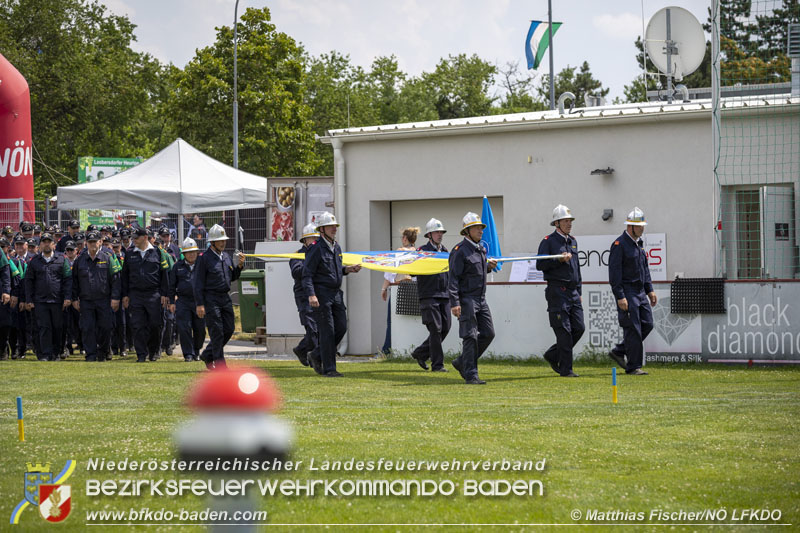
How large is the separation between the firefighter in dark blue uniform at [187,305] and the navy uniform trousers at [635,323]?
→ 729 cm

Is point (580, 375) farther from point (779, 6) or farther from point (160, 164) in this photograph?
point (160, 164)

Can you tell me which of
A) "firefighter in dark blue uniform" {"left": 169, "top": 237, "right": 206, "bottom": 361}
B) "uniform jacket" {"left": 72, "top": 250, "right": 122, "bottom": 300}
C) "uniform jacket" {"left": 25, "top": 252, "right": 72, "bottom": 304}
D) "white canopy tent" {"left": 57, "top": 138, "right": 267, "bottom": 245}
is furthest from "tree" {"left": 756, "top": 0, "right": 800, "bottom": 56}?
"uniform jacket" {"left": 25, "top": 252, "right": 72, "bottom": 304}

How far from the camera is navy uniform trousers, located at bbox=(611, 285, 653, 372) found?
14.0 meters

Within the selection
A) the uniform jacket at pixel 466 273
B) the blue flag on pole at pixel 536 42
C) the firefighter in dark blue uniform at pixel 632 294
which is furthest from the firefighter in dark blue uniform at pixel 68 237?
the blue flag on pole at pixel 536 42

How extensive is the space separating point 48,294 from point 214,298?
533 centimetres

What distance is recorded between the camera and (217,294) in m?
15.3

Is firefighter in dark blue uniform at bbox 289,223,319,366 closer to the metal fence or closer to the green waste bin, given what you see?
the metal fence

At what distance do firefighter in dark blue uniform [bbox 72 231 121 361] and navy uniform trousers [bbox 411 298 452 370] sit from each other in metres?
6.62

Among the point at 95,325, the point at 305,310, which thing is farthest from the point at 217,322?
the point at 95,325

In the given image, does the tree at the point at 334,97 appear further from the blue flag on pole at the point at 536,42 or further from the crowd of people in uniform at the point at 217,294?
the crowd of people in uniform at the point at 217,294

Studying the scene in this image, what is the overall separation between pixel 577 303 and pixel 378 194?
21.6 feet

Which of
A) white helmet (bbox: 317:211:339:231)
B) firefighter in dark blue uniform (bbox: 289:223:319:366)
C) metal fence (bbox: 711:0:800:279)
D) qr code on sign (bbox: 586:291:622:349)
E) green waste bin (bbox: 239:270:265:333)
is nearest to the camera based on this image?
white helmet (bbox: 317:211:339:231)

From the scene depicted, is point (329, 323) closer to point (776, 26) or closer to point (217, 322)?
point (217, 322)

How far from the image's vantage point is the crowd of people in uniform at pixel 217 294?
45.5 ft
